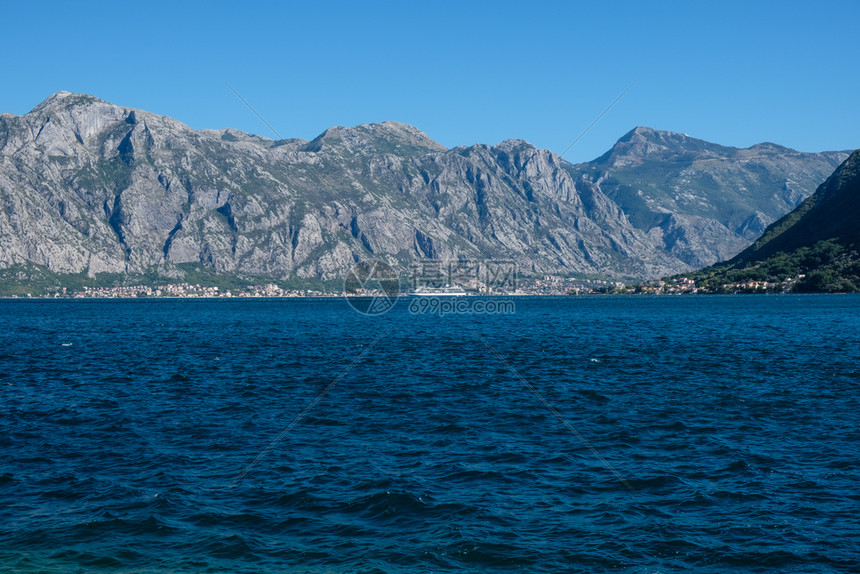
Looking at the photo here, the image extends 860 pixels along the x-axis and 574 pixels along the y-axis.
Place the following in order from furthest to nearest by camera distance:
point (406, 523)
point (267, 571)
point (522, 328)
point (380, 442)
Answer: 1. point (522, 328)
2. point (380, 442)
3. point (406, 523)
4. point (267, 571)

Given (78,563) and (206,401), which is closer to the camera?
(78,563)

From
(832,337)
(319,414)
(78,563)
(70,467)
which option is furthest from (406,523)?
(832,337)

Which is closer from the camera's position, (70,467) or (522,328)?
(70,467)

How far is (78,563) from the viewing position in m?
19.4

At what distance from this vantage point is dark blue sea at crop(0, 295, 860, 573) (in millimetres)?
20031

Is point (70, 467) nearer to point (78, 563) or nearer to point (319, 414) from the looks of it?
point (78, 563)

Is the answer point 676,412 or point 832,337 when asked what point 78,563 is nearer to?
point 676,412

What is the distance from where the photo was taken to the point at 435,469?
92.0 feet

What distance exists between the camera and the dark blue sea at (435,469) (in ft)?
65.7

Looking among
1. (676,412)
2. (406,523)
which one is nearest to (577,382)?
(676,412)

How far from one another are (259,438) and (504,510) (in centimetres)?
1506

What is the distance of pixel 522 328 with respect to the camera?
4700 inches

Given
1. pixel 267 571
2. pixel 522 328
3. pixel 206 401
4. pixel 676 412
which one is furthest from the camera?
pixel 522 328

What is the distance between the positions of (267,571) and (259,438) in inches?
603
